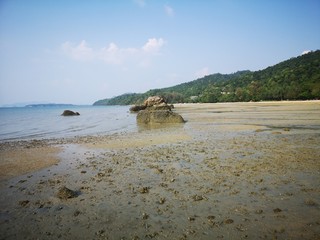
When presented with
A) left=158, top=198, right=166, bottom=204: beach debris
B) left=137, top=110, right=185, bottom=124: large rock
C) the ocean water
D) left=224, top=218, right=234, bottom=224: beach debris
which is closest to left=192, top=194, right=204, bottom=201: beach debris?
left=158, top=198, right=166, bottom=204: beach debris

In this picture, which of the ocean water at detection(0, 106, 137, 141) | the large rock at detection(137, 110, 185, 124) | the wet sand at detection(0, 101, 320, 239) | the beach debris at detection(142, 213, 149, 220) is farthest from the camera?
the large rock at detection(137, 110, 185, 124)

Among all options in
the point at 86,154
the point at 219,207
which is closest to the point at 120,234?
the point at 219,207

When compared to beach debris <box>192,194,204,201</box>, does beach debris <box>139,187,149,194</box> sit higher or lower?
higher

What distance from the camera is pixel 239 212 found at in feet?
18.0

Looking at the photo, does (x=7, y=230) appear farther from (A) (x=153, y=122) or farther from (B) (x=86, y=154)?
(A) (x=153, y=122)

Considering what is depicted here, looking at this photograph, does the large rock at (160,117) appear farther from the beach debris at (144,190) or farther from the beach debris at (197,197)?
the beach debris at (197,197)

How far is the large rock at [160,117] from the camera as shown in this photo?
2892 cm

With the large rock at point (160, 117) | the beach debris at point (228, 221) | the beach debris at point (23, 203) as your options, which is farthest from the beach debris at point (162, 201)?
the large rock at point (160, 117)

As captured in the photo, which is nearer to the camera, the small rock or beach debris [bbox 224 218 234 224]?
beach debris [bbox 224 218 234 224]

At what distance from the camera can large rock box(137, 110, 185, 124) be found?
28.9m

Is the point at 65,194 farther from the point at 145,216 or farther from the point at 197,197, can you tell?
the point at 197,197

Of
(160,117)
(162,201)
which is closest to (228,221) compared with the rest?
(162,201)

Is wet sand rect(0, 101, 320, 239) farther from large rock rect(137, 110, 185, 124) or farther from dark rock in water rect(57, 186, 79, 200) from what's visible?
large rock rect(137, 110, 185, 124)

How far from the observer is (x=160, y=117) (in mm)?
29531
